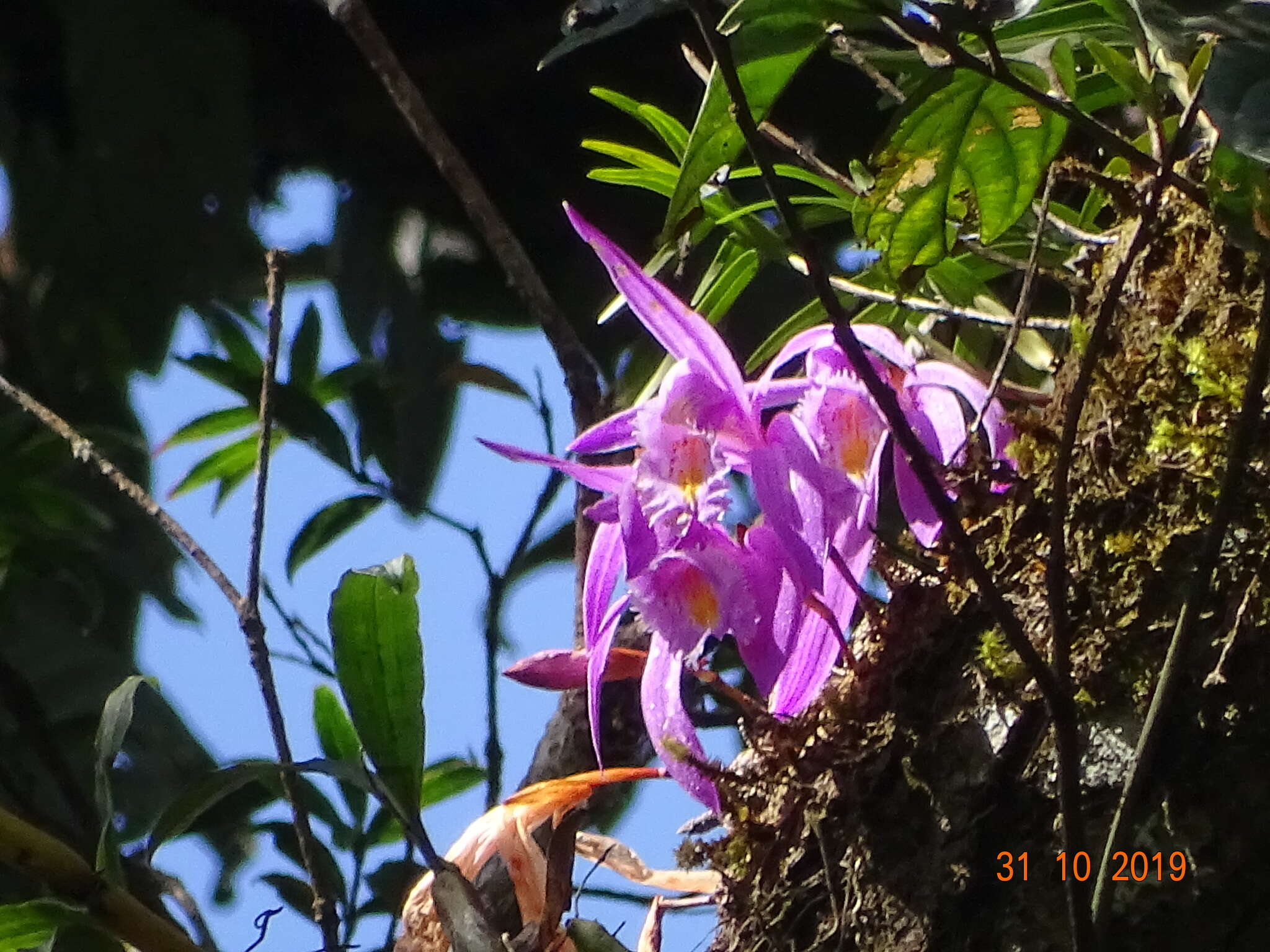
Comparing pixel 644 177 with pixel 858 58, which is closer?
pixel 858 58

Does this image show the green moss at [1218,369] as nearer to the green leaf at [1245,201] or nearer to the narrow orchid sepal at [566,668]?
the green leaf at [1245,201]

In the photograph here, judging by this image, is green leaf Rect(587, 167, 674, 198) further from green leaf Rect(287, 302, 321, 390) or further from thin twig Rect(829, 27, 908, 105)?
green leaf Rect(287, 302, 321, 390)

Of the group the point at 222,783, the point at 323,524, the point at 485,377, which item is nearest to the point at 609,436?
the point at 222,783

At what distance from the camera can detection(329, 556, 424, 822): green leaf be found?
0.54 m

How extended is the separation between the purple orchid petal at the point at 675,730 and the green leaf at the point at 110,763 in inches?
9.2

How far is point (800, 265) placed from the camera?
0.64 meters

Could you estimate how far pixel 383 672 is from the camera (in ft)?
1.81

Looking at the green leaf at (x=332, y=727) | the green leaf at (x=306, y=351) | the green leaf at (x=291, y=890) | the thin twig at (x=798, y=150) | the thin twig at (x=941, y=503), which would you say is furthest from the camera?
the green leaf at (x=306, y=351)

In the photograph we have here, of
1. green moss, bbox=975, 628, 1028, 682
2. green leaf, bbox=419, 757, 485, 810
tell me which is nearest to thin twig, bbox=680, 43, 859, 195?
green moss, bbox=975, 628, 1028, 682

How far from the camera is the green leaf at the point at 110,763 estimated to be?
0.52 meters

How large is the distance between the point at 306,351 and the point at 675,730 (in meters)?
0.76

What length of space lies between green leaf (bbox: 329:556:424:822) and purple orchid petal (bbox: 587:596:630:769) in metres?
0.08

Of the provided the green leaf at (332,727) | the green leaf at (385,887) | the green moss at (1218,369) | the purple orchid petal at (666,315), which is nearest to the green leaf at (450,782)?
the green leaf at (385,887)

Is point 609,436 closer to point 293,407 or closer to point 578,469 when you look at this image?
point 578,469
